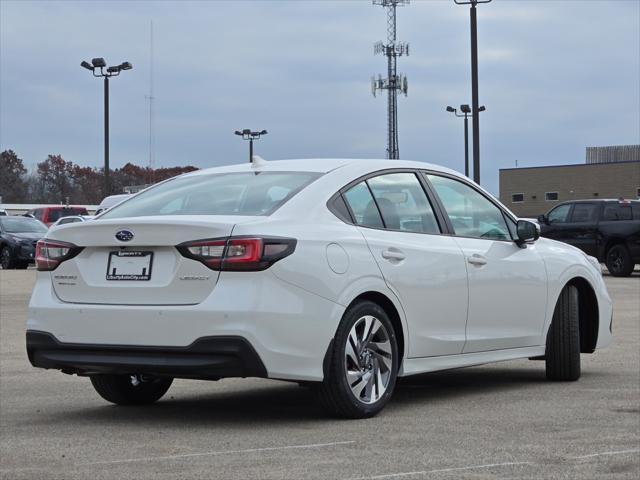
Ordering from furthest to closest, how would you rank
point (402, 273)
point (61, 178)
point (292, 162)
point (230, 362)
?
point (61, 178) < point (292, 162) < point (402, 273) < point (230, 362)

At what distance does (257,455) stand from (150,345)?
3.74 feet

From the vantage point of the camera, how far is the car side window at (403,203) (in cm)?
837

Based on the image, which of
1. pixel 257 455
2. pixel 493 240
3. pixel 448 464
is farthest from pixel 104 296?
pixel 493 240

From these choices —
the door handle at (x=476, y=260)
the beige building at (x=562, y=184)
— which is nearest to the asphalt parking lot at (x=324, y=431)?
the door handle at (x=476, y=260)

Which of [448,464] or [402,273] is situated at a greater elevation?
[402,273]

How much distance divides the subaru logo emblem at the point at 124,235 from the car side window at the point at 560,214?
78.0 ft

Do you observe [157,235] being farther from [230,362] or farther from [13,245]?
[13,245]

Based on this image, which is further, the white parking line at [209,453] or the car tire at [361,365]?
the car tire at [361,365]

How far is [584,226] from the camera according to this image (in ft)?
97.6

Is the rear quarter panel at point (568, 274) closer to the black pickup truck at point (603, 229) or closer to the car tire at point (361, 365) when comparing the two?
the car tire at point (361, 365)

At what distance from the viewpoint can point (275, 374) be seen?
718 centimetres

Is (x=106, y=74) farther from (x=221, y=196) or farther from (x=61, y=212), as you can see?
(x=221, y=196)

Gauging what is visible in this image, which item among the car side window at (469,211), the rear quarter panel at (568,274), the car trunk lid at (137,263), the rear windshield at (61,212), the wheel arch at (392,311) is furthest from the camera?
the rear windshield at (61,212)

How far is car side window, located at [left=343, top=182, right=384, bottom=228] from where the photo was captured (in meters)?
8.06
